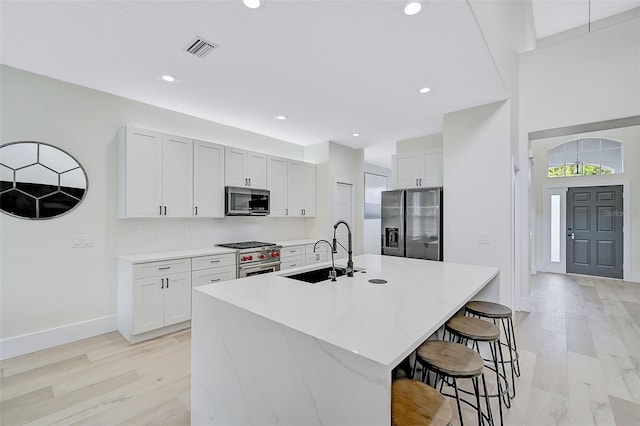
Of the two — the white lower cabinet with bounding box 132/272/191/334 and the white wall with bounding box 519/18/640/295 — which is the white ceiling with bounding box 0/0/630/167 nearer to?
the white wall with bounding box 519/18/640/295

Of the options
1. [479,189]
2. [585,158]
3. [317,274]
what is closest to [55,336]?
[317,274]

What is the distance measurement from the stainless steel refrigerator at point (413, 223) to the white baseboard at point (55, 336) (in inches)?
151

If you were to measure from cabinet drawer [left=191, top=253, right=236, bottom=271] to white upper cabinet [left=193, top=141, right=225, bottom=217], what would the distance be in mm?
605

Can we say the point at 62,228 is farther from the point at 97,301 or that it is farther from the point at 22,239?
the point at 97,301

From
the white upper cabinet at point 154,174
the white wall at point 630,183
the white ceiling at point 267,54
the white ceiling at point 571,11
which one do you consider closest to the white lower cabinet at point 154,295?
the white upper cabinet at point 154,174

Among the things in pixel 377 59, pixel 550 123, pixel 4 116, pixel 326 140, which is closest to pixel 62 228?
pixel 4 116

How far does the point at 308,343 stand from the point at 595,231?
25.1 ft

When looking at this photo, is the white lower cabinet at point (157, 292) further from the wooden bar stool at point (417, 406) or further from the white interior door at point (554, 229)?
the white interior door at point (554, 229)

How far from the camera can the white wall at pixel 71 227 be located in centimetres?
274

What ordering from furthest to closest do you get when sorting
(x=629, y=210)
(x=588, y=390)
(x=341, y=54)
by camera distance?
(x=629, y=210) < (x=341, y=54) < (x=588, y=390)

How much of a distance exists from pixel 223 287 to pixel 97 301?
2.41m

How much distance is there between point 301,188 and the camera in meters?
5.18

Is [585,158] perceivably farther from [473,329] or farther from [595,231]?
[473,329]

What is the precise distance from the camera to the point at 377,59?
2.50m
